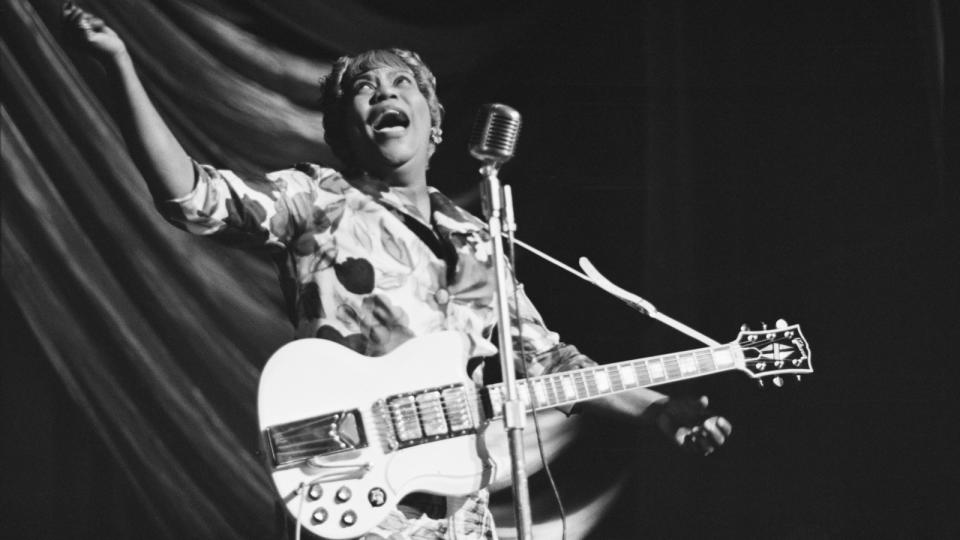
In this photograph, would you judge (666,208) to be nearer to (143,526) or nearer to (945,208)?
(945,208)

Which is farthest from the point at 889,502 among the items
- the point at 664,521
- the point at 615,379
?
the point at 615,379

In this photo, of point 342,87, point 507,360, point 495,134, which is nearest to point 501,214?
point 495,134

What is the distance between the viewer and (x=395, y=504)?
210cm

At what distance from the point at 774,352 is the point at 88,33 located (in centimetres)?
179

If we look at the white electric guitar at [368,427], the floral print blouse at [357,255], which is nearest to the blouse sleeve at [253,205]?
the floral print blouse at [357,255]

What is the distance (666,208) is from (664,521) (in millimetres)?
923

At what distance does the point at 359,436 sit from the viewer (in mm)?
2115

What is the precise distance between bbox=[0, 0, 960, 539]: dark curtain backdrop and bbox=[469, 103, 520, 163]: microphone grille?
2.95 ft

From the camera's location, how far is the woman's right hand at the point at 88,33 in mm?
1831

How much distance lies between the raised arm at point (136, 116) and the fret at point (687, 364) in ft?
4.06

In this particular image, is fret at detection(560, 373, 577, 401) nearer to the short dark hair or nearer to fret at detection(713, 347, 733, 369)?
fret at detection(713, 347, 733, 369)

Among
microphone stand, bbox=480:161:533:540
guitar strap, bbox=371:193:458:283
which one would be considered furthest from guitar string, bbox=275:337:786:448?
guitar strap, bbox=371:193:458:283

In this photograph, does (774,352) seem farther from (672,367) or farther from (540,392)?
(540,392)

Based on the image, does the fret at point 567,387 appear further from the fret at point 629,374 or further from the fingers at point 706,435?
the fingers at point 706,435
